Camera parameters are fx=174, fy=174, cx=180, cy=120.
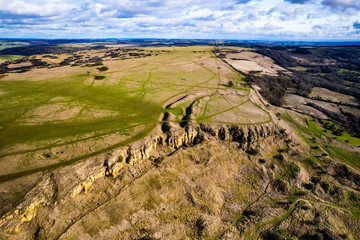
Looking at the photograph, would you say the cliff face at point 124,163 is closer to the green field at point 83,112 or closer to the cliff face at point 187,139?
the cliff face at point 187,139

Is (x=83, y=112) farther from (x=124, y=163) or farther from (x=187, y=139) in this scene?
(x=187, y=139)

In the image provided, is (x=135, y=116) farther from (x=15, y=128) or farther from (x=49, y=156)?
(x=15, y=128)

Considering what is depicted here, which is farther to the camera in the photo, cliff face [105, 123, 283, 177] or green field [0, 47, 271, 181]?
cliff face [105, 123, 283, 177]

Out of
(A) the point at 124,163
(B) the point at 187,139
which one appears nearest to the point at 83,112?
(A) the point at 124,163

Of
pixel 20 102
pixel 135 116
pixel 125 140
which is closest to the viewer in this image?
pixel 125 140

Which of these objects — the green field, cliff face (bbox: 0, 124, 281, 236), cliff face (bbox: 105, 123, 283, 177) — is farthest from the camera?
cliff face (bbox: 105, 123, 283, 177)

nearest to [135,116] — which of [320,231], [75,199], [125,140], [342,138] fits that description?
[125,140]

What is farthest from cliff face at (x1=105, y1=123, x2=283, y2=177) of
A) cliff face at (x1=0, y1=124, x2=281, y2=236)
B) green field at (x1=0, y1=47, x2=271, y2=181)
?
green field at (x1=0, y1=47, x2=271, y2=181)

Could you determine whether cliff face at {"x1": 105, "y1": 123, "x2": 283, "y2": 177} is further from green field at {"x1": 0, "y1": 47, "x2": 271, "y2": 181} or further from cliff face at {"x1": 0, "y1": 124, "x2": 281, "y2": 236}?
green field at {"x1": 0, "y1": 47, "x2": 271, "y2": 181}

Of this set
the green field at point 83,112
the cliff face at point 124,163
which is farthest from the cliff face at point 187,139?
the green field at point 83,112
